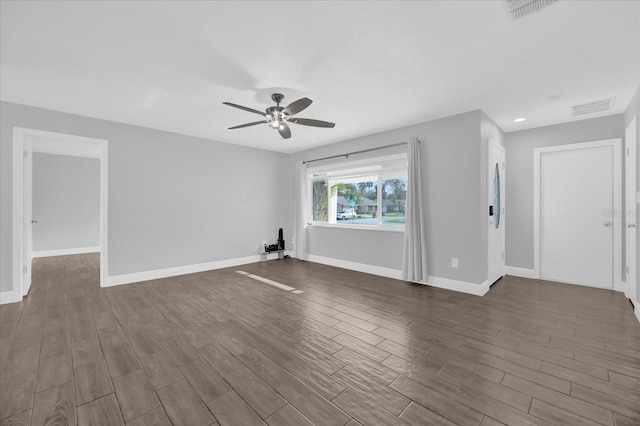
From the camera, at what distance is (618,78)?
282 centimetres

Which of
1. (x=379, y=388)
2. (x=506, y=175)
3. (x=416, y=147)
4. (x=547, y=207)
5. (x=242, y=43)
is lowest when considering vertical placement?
(x=379, y=388)

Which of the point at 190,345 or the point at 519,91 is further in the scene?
the point at 519,91

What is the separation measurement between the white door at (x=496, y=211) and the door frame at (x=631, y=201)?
141 cm

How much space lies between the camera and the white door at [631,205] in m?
3.24

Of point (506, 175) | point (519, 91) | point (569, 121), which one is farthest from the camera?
point (506, 175)

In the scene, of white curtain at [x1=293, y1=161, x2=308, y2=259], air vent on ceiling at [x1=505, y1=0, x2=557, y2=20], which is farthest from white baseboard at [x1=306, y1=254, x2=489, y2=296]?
air vent on ceiling at [x1=505, y1=0, x2=557, y2=20]

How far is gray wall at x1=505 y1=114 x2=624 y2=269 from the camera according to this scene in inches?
174

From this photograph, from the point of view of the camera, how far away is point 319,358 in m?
2.21

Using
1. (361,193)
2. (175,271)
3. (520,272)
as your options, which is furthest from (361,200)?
(175,271)

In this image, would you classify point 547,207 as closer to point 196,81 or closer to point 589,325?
point 589,325

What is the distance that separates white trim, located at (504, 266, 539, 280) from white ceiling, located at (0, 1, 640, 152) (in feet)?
8.36

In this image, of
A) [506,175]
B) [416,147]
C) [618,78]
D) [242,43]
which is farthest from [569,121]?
[242,43]

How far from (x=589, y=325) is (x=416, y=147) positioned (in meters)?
2.94

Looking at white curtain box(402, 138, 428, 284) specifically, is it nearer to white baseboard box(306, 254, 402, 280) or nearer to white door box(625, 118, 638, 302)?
white baseboard box(306, 254, 402, 280)
